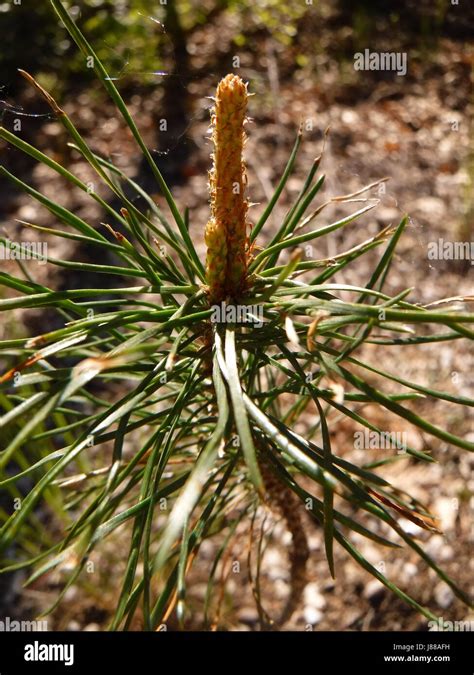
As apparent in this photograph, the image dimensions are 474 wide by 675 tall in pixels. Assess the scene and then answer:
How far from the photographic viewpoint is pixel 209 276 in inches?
28.8

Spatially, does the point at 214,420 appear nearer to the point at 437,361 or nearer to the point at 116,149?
the point at 437,361

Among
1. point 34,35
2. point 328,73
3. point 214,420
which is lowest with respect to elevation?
point 214,420

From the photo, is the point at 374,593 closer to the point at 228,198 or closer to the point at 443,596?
the point at 443,596

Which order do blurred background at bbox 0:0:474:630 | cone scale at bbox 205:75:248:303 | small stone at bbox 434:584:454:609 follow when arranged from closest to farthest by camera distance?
cone scale at bbox 205:75:248:303
small stone at bbox 434:584:454:609
blurred background at bbox 0:0:474:630

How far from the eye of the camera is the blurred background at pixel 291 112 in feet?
7.07

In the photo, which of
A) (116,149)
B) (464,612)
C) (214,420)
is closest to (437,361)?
(464,612)

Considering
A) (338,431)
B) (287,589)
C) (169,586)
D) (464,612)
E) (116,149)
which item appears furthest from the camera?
(116,149)

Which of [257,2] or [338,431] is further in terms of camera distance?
[257,2]

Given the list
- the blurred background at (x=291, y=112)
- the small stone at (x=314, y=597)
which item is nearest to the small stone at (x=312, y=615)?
the small stone at (x=314, y=597)

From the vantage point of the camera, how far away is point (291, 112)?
8.55 feet

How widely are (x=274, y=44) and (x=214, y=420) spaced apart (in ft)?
7.97

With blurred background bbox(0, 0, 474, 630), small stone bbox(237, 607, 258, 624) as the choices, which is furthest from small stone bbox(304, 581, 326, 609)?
blurred background bbox(0, 0, 474, 630)

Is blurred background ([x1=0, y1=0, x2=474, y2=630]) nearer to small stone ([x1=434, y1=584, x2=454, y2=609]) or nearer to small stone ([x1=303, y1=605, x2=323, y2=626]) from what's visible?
small stone ([x1=434, y1=584, x2=454, y2=609])

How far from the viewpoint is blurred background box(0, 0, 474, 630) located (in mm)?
2156
